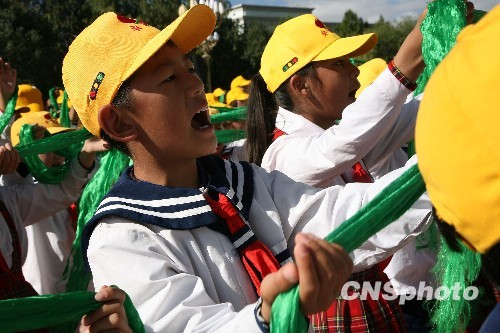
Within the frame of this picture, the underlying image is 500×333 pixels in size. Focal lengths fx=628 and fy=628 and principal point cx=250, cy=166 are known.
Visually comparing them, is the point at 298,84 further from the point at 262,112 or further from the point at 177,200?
the point at 177,200

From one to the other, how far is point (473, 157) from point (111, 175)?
2016 millimetres

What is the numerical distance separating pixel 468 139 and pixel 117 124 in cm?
119

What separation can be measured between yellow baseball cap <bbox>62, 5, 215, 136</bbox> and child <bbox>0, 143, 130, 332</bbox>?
62 centimetres

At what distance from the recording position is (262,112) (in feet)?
9.12

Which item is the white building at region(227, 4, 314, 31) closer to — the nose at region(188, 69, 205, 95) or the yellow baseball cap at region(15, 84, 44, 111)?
the yellow baseball cap at region(15, 84, 44, 111)

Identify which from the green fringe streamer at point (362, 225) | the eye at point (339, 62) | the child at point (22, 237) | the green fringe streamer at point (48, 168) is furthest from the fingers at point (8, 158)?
the green fringe streamer at point (362, 225)

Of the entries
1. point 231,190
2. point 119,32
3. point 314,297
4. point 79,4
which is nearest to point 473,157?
→ point 314,297

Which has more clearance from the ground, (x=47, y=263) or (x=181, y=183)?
(x=181, y=183)

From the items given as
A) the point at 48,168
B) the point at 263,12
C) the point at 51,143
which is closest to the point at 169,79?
the point at 51,143

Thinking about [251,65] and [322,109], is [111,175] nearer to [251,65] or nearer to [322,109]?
[322,109]

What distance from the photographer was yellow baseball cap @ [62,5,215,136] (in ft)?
5.57

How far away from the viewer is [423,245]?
102 inches

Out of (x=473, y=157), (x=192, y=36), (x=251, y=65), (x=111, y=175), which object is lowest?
(x=251, y=65)

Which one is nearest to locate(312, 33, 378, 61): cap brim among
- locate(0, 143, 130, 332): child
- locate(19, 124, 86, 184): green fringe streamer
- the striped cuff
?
the striped cuff
